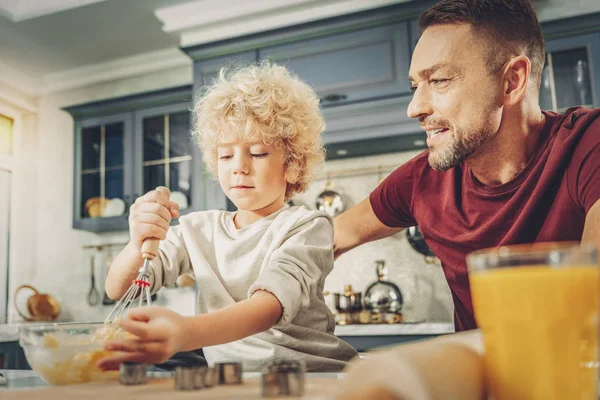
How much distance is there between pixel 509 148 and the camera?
4.39 ft

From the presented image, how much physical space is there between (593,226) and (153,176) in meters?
3.05

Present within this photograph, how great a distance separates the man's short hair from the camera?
4.26ft

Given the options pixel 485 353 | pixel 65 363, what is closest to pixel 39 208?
pixel 65 363

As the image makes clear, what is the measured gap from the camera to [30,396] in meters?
0.52

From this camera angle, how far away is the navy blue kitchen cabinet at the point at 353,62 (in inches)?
109

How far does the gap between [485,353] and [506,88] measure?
106 cm

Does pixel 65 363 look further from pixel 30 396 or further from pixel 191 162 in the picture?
pixel 191 162

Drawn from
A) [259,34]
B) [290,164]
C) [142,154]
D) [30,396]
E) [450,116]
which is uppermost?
[259,34]

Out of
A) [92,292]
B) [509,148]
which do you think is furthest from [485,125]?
[92,292]

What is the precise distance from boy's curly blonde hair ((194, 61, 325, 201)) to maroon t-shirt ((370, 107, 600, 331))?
333mm

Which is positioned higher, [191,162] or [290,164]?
[191,162]

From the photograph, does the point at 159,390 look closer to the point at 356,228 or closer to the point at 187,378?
the point at 187,378

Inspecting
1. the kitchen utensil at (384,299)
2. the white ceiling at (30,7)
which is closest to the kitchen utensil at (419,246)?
the kitchen utensil at (384,299)

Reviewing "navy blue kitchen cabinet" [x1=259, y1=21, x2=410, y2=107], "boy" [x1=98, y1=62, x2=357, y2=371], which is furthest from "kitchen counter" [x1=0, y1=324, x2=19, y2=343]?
"boy" [x1=98, y1=62, x2=357, y2=371]
